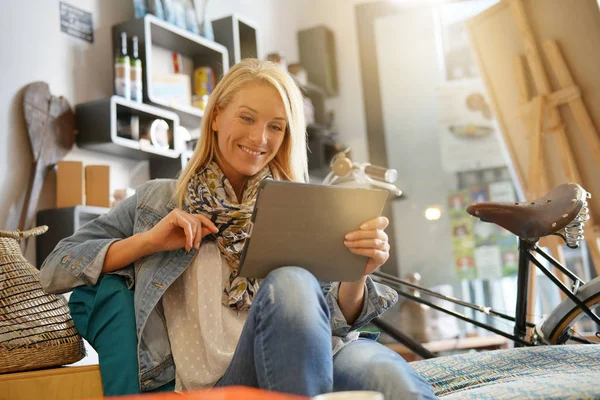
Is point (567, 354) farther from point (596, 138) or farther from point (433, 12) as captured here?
point (433, 12)

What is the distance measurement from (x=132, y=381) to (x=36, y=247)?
1455 mm

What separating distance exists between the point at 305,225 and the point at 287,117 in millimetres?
414

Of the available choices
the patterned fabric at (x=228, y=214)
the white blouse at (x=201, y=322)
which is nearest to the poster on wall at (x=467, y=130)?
the patterned fabric at (x=228, y=214)

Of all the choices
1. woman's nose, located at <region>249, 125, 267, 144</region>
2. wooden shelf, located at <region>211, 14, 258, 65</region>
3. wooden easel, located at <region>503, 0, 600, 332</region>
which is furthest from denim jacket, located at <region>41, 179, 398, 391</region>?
wooden shelf, located at <region>211, 14, 258, 65</region>

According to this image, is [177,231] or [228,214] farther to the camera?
[228,214]

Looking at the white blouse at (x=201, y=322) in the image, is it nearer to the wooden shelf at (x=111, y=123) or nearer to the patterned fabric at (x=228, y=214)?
the patterned fabric at (x=228, y=214)

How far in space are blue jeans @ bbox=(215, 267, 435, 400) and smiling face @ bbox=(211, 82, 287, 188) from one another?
436 millimetres

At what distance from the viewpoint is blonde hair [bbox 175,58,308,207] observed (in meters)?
1.45

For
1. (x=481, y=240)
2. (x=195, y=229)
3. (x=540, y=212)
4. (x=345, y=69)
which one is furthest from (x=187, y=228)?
(x=345, y=69)

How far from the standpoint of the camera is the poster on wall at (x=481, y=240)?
4.05m

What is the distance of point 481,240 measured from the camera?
4.09m

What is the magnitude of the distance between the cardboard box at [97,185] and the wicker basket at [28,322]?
1.14 metres

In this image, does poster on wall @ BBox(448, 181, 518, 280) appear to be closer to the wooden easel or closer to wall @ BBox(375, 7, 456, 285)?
wall @ BBox(375, 7, 456, 285)

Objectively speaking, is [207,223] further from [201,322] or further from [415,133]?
[415,133]
